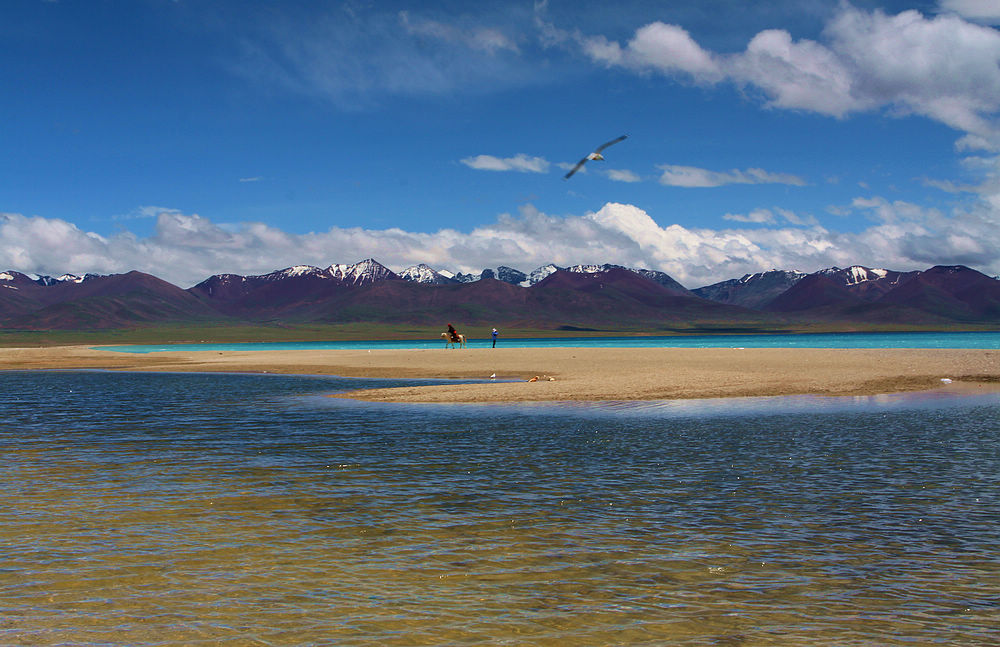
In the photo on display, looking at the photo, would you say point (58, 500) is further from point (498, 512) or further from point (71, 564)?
point (498, 512)

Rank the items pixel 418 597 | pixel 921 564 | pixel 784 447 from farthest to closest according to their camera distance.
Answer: pixel 784 447 < pixel 921 564 < pixel 418 597

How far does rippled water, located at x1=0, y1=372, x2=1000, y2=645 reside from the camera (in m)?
10.7

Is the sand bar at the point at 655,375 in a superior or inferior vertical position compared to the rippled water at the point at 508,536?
superior

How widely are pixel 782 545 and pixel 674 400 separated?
A: 26.4 metres

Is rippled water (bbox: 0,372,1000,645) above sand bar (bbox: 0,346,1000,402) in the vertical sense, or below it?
below

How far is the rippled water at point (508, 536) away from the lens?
1068cm

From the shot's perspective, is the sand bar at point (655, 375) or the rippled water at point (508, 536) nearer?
the rippled water at point (508, 536)

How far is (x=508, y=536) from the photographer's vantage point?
15.0 metres

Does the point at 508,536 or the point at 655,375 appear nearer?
the point at 508,536

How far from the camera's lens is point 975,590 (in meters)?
11.7

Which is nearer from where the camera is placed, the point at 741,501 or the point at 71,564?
the point at 71,564

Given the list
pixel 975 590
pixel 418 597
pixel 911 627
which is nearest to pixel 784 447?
pixel 975 590

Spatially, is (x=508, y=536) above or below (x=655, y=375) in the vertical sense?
below

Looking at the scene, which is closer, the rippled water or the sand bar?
the rippled water
